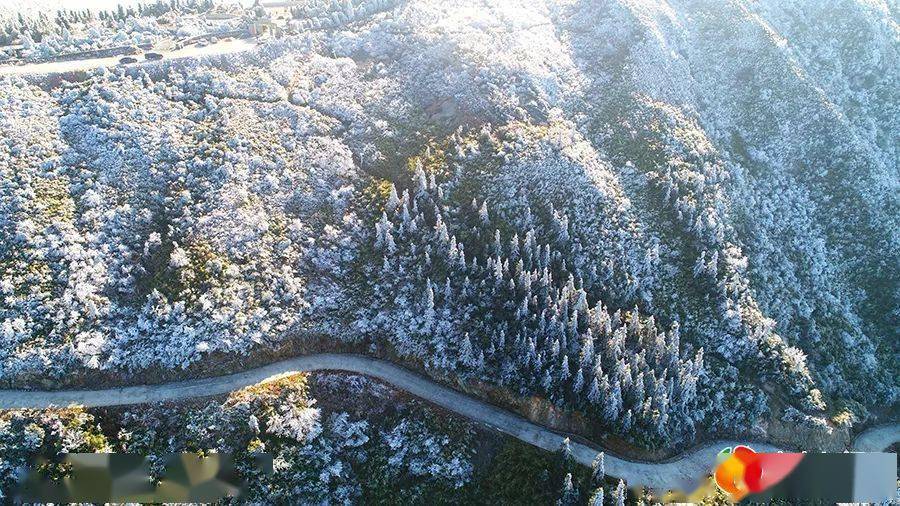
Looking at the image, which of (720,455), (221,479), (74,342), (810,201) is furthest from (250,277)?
(810,201)

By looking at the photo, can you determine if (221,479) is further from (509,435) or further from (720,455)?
(720,455)

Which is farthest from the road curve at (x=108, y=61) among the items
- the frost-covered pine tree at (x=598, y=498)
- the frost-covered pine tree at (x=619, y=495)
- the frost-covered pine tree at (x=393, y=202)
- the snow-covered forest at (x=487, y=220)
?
the frost-covered pine tree at (x=619, y=495)

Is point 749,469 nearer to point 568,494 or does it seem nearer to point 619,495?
point 619,495

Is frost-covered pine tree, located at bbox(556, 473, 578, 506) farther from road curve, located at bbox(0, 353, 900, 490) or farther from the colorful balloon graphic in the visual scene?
the colorful balloon graphic

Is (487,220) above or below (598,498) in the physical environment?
above

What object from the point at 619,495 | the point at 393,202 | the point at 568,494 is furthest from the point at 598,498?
the point at 393,202
